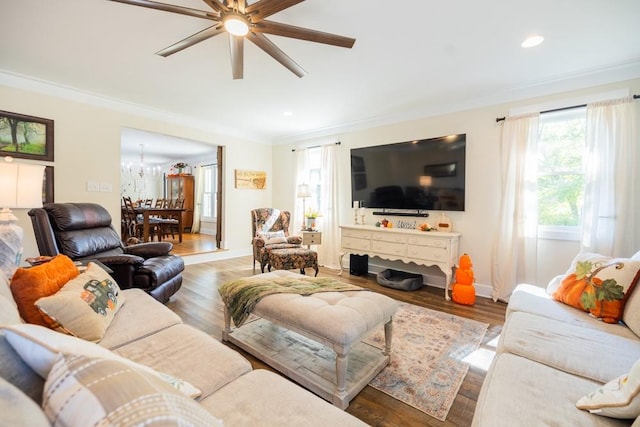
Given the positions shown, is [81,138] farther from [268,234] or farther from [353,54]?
[353,54]

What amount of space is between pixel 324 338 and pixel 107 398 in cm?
121

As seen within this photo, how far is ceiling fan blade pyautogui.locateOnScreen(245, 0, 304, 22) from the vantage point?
1576 mm

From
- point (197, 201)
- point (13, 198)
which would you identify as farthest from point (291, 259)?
point (197, 201)

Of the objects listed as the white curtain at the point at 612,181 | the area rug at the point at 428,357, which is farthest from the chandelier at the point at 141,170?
the white curtain at the point at 612,181

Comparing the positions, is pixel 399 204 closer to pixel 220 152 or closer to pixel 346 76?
pixel 346 76

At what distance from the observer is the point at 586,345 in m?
1.33

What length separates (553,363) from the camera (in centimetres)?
120

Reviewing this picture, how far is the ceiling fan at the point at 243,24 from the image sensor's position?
1.63 meters

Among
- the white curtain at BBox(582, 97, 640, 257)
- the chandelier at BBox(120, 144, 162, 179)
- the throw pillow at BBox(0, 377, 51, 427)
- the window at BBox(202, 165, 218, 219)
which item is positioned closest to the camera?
the throw pillow at BBox(0, 377, 51, 427)

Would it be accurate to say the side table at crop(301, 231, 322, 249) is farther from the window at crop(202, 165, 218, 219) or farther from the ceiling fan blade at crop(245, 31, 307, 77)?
the window at crop(202, 165, 218, 219)

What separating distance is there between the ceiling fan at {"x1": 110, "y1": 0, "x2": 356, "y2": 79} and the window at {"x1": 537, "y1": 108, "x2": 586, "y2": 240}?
2.66 m

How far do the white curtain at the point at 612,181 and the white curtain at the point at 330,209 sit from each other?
3150mm

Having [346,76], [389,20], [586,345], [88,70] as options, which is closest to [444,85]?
[346,76]

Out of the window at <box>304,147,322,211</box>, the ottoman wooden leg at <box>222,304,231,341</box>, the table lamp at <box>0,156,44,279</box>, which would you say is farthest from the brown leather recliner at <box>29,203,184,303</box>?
the window at <box>304,147,322,211</box>
